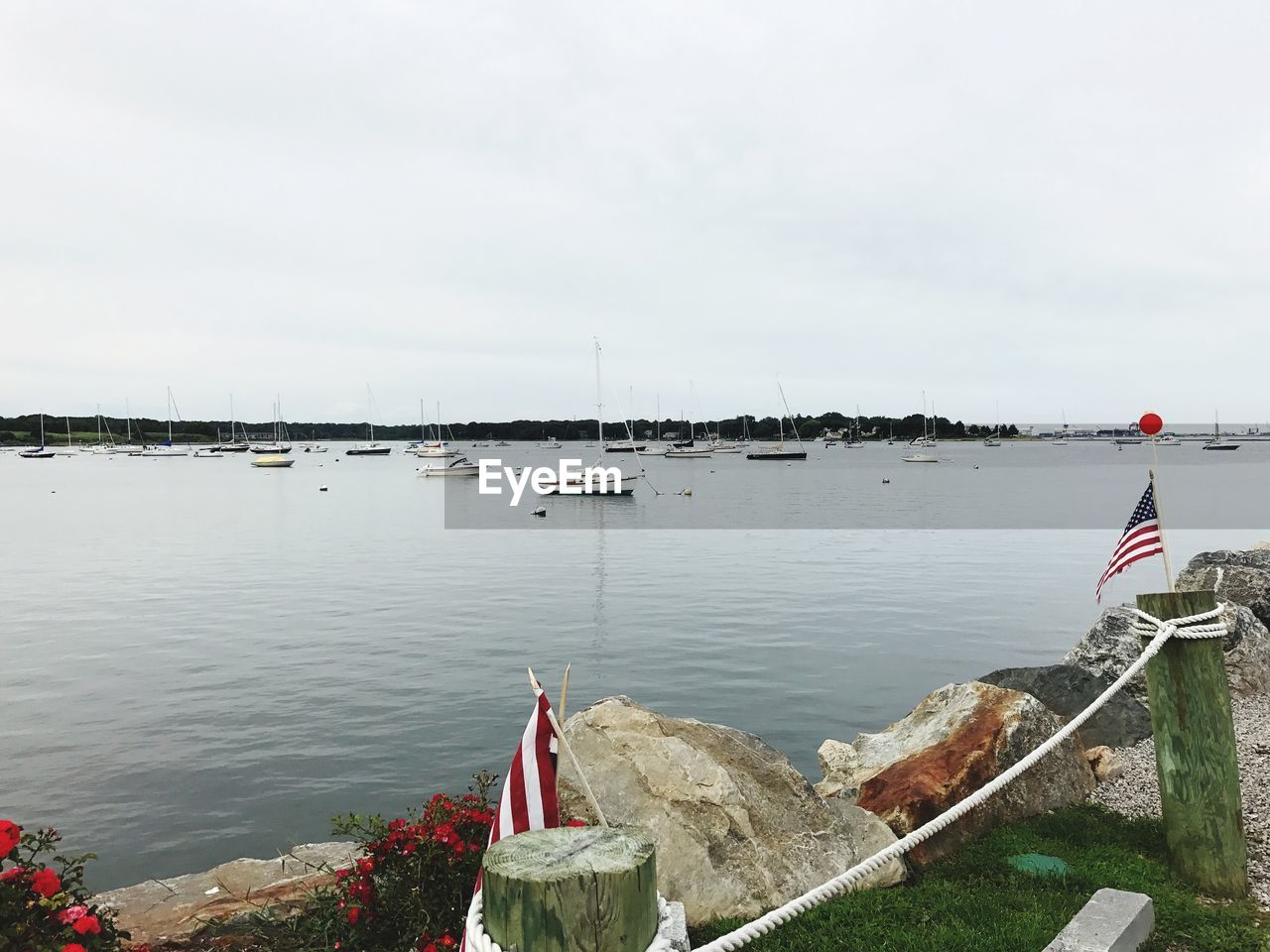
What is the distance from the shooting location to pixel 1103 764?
364 inches

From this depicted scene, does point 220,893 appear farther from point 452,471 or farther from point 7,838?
point 452,471

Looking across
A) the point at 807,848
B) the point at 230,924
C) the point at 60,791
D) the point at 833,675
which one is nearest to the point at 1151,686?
the point at 807,848

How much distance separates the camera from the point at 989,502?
79125 mm

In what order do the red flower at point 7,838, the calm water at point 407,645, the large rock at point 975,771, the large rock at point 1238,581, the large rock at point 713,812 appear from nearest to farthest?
the red flower at point 7,838 → the large rock at point 713,812 → the large rock at point 975,771 → the calm water at point 407,645 → the large rock at point 1238,581

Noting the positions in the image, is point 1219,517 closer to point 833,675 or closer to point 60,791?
point 833,675

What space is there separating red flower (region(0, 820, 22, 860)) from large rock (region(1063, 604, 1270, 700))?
1240 centimetres

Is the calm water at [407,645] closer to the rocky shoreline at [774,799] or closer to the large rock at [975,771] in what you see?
the rocky shoreline at [774,799]

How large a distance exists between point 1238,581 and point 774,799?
12641mm

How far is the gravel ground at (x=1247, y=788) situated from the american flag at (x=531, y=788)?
18.3 ft

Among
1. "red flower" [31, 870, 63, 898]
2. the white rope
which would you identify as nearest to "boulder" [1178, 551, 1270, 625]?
the white rope

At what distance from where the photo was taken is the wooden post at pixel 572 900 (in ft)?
9.32

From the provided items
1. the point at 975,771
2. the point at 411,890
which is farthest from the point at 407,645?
the point at 411,890

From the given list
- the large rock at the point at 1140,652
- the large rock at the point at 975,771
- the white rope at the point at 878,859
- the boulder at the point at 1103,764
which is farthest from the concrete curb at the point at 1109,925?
the large rock at the point at 1140,652

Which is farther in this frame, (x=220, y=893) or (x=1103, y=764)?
(x=1103, y=764)
